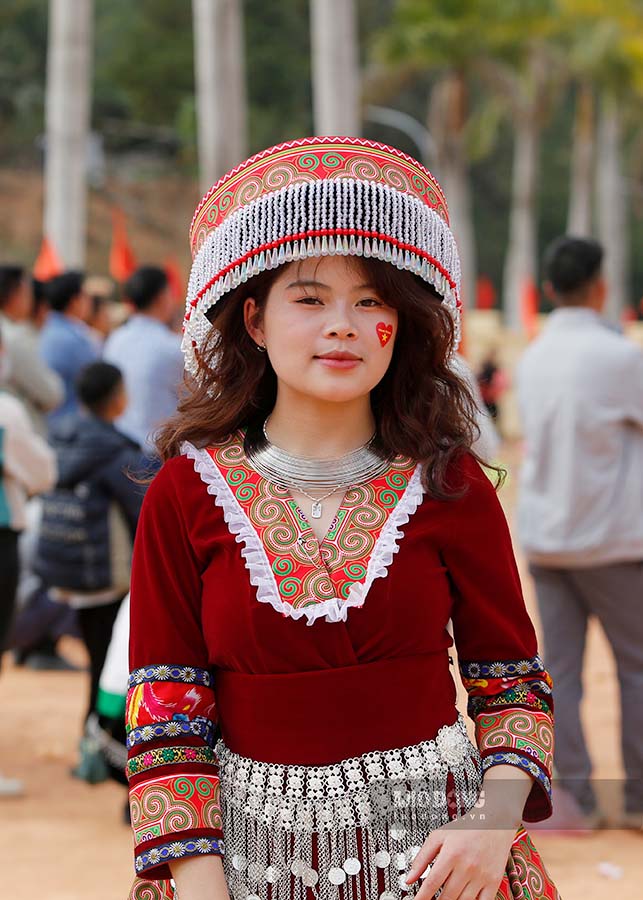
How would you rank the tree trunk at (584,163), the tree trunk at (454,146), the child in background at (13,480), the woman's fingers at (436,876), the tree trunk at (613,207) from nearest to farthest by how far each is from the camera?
1. the woman's fingers at (436,876)
2. the child in background at (13,480)
3. the tree trunk at (454,146)
4. the tree trunk at (613,207)
5. the tree trunk at (584,163)

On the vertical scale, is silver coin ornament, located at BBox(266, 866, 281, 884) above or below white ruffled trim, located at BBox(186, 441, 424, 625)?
below

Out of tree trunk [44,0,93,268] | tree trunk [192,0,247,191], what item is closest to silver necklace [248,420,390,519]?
tree trunk [192,0,247,191]

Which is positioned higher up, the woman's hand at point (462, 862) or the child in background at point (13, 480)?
the child in background at point (13, 480)

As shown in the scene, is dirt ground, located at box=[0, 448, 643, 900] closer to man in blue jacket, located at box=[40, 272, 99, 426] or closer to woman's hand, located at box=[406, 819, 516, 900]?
man in blue jacket, located at box=[40, 272, 99, 426]

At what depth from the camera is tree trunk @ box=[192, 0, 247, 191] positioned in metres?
13.1

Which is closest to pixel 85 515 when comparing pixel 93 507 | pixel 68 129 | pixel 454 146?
pixel 93 507

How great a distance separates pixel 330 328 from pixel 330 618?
0.42 metres

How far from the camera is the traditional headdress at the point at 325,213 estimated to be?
2.05m

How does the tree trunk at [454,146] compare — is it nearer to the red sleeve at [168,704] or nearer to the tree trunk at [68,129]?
the tree trunk at [68,129]

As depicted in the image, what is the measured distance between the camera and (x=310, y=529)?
2107 millimetres

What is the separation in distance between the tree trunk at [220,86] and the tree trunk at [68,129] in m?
1.27

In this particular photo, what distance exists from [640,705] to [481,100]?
141 ft

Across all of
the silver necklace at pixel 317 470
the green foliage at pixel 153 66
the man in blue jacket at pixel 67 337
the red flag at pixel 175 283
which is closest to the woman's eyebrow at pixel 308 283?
the silver necklace at pixel 317 470

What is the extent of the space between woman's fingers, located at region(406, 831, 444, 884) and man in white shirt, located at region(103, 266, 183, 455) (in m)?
4.84
